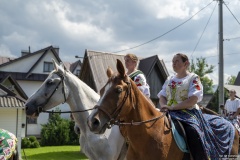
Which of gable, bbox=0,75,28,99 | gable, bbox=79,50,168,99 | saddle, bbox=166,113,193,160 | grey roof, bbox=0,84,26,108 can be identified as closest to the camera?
saddle, bbox=166,113,193,160

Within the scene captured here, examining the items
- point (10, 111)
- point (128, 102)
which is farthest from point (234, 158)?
point (10, 111)

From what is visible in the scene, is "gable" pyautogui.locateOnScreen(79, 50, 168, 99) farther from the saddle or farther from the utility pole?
the saddle

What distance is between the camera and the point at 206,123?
4941 mm

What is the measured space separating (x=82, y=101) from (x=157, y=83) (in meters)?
21.5

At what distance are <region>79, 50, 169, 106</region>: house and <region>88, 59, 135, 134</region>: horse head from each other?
18.5 metres

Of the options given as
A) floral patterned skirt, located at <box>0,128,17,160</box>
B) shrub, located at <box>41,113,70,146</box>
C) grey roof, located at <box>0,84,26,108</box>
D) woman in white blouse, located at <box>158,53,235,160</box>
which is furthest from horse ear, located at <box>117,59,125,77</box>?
shrub, located at <box>41,113,70,146</box>

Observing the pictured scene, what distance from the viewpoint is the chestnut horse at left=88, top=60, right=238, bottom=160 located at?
3764 mm

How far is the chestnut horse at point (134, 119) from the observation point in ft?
12.3

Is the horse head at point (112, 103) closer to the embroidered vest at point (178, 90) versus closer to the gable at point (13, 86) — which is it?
the embroidered vest at point (178, 90)

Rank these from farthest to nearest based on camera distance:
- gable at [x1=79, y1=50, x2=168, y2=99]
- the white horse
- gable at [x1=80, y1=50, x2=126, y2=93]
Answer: gable at [x1=79, y1=50, x2=168, y2=99] < gable at [x1=80, y1=50, x2=126, y2=93] < the white horse

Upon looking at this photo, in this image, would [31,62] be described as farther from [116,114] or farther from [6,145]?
[116,114]

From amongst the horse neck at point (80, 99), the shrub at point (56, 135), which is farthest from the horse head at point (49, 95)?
the shrub at point (56, 135)

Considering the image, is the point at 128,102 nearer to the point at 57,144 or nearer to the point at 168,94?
the point at 168,94

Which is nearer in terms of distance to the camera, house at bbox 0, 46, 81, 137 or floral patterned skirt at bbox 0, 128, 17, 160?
floral patterned skirt at bbox 0, 128, 17, 160
